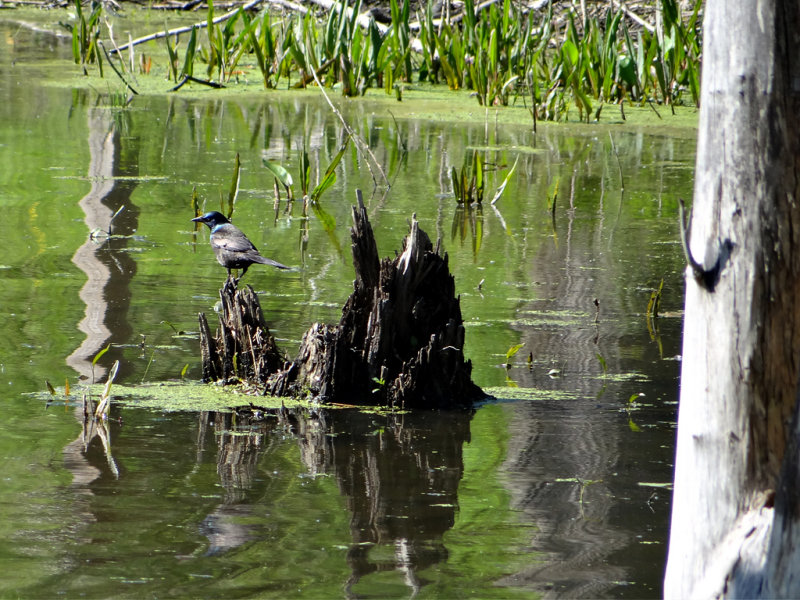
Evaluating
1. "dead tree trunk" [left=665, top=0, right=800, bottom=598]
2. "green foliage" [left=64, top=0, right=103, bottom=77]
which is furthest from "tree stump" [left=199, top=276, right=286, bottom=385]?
"green foliage" [left=64, top=0, right=103, bottom=77]

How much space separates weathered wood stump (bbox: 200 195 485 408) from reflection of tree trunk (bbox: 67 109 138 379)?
1.69 feet

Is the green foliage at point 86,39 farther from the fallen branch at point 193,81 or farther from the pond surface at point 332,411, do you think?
the pond surface at point 332,411

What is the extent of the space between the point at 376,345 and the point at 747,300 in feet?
6.77

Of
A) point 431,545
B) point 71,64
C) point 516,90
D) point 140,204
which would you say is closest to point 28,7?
point 71,64

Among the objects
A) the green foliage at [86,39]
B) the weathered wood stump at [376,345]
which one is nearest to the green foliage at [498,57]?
the green foliage at [86,39]

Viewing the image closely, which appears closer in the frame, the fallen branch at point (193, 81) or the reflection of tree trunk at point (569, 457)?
the reflection of tree trunk at point (569, 457)

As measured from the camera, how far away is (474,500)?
3404mm

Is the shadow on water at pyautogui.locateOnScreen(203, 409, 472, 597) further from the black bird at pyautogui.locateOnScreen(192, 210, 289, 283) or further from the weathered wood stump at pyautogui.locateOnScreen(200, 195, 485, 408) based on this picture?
the black bird at pyautogui.locateOnScreen(192, 210, 289, 283)

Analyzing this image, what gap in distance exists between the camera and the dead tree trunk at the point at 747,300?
2.25 metres

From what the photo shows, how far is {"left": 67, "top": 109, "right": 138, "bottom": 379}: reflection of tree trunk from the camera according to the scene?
15.8 feet

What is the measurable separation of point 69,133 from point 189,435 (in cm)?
670

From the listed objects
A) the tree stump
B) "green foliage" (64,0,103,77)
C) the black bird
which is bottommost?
the tree stump

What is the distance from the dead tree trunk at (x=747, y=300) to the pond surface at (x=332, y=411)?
0.63m

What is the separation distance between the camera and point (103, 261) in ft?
20.3
